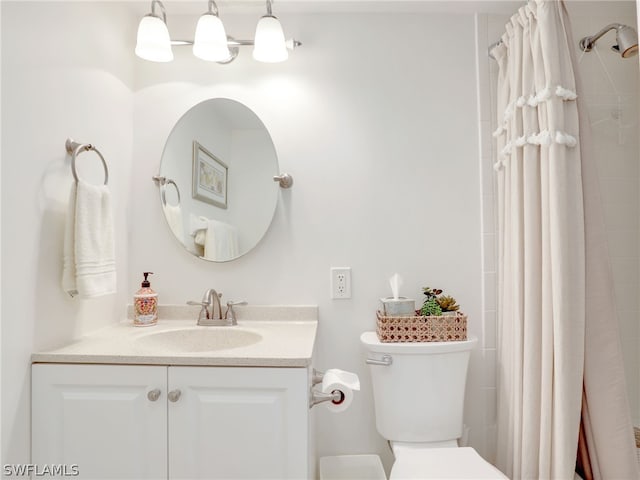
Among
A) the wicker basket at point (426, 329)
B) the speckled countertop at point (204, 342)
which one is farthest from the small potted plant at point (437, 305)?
the speckled countertop at point (204, 342)

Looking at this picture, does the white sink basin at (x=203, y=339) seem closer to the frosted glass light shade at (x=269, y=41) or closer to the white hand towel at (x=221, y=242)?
the white hand towel at (x=221, y=242)

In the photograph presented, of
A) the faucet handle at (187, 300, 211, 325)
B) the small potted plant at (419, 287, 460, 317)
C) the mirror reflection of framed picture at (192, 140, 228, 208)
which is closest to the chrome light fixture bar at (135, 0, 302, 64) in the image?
the mirror reflection of framed picture at (192, 140, 228, 208)

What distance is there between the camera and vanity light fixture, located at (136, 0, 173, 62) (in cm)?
152

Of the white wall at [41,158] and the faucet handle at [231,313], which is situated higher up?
the white wall at [41,158]

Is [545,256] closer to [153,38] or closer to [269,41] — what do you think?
[269,41]

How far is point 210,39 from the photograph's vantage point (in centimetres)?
151

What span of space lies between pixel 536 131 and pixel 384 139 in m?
0.60

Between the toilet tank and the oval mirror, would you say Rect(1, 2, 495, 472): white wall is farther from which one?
the toilet tank

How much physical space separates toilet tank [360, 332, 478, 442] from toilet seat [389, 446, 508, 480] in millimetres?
124

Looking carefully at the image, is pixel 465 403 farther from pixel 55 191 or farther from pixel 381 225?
pixel 55 191

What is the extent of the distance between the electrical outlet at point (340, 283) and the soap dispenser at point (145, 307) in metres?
0.73

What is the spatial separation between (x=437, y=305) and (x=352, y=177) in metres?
0.64

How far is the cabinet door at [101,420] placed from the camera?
114 cm

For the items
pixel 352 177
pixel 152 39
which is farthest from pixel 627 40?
pixel 152 39
